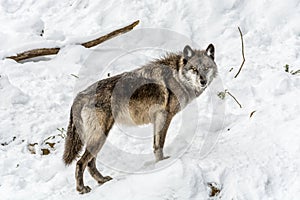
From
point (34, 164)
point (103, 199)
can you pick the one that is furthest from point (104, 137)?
point (34, 164)

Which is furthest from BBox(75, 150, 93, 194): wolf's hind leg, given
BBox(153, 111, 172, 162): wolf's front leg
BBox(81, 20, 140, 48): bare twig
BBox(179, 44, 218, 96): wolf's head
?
BBox(81, 20, 140, 48): bare twig

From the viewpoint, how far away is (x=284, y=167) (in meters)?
5.50

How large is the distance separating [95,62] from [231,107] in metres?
3.28

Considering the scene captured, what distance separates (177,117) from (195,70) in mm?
1506

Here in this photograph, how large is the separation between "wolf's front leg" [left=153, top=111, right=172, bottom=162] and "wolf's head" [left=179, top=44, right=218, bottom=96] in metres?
0.63

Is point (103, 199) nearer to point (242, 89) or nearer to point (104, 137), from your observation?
point (104, 137)

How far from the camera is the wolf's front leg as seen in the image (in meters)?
6.62

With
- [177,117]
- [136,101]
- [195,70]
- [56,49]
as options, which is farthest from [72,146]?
[56,49]

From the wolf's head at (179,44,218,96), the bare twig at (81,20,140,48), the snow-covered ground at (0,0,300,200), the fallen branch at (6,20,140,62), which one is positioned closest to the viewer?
the snow-covered ground at (0,0,300,200)

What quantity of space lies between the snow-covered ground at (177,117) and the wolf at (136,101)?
19.8 inches

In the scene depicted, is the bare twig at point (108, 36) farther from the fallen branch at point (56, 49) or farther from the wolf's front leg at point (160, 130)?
the wolf's front leg at point (160, 130)

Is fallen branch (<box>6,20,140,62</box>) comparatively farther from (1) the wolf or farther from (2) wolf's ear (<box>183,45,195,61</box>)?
(2) wolf's ear (<box>183,45,195,61</box>)

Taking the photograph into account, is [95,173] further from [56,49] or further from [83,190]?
[56,49]

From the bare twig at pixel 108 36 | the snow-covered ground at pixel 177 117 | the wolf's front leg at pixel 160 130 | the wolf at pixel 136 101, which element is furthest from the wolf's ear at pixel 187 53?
the bare twig at pixel 108 36
